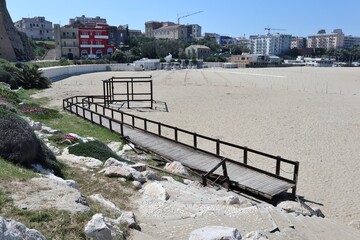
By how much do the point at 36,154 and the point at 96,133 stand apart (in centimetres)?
765

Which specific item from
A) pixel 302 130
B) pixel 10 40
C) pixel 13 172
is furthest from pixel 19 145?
pixel 10 40

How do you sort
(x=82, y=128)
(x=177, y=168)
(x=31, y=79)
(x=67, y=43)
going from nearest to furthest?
1. (x=177, y=168)
2. (x=82, y=128)
3. (x=31, y=79)
4. (x=67, y=43)

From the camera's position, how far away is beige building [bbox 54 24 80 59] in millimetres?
91688

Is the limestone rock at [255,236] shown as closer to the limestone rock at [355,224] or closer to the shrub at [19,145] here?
the limestone rock at [355,224]

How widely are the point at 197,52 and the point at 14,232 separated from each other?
128m

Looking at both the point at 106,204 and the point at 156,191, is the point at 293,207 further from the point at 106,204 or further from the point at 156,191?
the point at 106,204

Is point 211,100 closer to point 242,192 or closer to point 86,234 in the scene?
point 242,192

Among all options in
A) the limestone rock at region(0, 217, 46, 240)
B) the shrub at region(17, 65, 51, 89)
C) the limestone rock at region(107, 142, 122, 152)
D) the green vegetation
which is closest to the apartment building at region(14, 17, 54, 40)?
the green vegetation

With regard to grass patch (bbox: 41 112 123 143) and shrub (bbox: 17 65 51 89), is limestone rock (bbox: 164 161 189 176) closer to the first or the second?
grass patch (bbox: 41 112 123 143)

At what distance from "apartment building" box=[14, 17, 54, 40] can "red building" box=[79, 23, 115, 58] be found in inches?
2326

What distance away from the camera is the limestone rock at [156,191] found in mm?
7074

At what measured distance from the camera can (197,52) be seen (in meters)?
128

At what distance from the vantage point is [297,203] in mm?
8711

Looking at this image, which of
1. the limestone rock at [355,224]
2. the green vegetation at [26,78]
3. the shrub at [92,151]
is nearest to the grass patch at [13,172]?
the shrub at [92,151]
